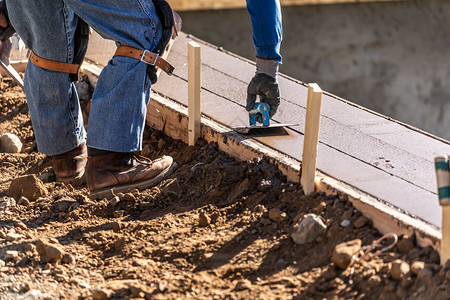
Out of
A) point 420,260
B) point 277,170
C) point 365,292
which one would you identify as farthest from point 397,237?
point 277,170

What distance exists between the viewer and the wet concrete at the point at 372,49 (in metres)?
8.01

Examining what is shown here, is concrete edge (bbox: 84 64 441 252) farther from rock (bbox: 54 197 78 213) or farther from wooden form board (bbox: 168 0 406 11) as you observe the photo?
wooden form board (bbox: 168 0 406 11)

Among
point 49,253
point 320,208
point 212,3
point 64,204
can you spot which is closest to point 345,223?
point 320,208

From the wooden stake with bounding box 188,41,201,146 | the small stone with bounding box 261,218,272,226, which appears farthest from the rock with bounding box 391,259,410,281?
the wooden stake with bounding box 188,41,201,146

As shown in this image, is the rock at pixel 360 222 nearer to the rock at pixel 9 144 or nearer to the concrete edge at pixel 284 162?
the concrete edge at pixel 284 162

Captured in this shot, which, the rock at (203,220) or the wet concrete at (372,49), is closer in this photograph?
the rock at (203,220)

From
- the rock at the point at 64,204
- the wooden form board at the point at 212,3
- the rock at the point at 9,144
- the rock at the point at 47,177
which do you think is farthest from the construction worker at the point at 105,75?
the wooden form board at the point at 212,3

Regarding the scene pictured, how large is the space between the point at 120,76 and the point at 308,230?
1.18 m

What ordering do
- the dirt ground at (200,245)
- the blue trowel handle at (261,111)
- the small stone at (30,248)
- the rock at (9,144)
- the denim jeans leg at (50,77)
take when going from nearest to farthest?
1. the dirt ground at (200,245)
2. the small stone at (30,248)
3. the denim jeans leg at (50,77)
4. the blue trowel handle at (261,111)
5. the rock at (9,144)

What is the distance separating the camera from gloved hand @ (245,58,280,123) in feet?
11.5

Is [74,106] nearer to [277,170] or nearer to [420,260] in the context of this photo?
[277,170]

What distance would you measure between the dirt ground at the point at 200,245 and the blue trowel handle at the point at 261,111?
273 mm

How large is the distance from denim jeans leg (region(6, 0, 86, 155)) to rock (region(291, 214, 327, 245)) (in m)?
1.41

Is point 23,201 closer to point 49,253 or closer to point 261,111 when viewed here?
point 49,253
